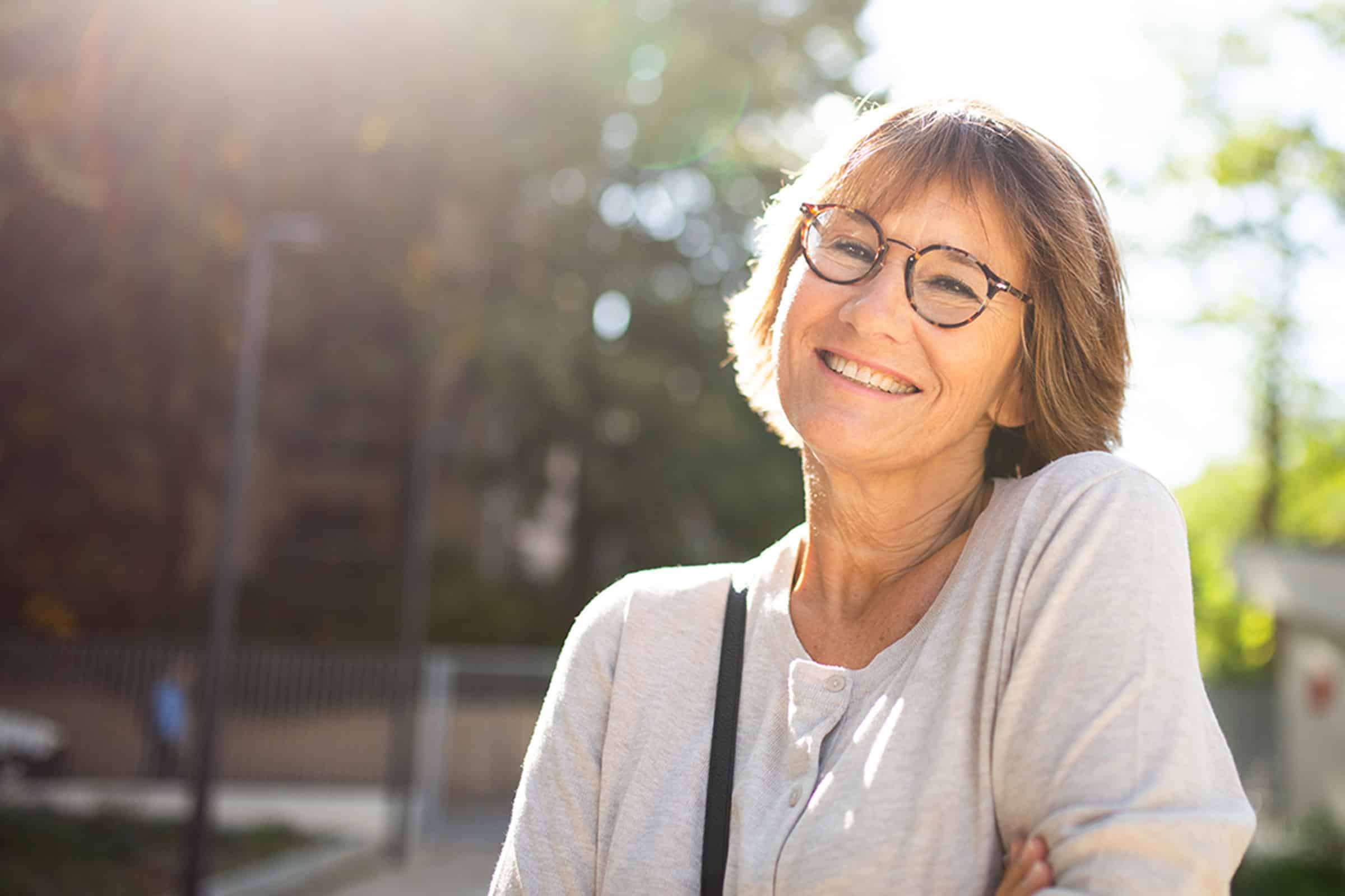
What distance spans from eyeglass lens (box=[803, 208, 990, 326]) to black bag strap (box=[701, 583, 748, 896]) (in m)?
0.51

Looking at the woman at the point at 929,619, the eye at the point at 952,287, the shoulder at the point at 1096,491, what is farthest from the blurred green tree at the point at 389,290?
the shoulder at the point at 1096,491

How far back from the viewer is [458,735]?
17.1m

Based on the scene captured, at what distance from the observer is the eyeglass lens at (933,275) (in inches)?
72.7

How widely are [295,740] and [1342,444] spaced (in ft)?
66.6

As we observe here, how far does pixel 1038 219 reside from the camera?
1825 mm

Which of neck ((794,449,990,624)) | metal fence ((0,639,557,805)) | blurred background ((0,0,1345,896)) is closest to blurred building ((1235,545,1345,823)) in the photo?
blurred background ((0,0,1345,896))

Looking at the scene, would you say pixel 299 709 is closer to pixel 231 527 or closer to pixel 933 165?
pixel 231 527

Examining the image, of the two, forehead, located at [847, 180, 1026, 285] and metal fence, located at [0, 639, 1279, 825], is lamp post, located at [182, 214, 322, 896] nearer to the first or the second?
metal fence, located at [0, 639, 1279, 825]

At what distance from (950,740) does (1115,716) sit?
203 millimetres

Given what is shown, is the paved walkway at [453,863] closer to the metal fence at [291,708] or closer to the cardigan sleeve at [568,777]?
the metal fence at [291,708]

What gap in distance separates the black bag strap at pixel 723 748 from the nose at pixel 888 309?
1.49 ft

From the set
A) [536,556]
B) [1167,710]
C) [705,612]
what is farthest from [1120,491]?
[536,556]

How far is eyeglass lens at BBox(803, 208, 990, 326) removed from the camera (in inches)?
72.7

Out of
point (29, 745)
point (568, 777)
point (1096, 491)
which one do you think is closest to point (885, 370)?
point (1096, 491)
